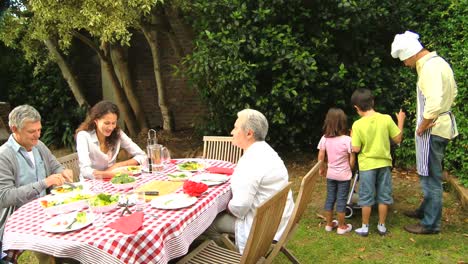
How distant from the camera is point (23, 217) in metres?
2.64

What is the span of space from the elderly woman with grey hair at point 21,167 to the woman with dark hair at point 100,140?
1.95 feet

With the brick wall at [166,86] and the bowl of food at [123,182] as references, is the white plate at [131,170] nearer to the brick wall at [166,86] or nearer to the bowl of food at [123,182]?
the bowl of food at [123,182]

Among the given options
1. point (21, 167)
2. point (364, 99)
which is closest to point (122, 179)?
point (21, 167)

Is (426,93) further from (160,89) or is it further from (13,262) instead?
(160,89)

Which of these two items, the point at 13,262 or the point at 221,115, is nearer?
the point at 13,262

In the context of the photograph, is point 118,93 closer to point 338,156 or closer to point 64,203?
point 338,156

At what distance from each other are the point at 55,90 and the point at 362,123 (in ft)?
25.5

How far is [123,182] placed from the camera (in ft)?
10.6

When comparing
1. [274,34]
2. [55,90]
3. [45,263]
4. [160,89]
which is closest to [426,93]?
[274,34]

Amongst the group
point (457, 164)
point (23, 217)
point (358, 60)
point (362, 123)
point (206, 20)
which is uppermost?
point (206, 20)

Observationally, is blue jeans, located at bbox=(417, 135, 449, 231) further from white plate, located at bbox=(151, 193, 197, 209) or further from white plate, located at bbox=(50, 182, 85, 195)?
white plate, located at bbox=(50, 182, 85, 195)

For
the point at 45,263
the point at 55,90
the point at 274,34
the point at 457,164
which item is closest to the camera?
the point at 45,263

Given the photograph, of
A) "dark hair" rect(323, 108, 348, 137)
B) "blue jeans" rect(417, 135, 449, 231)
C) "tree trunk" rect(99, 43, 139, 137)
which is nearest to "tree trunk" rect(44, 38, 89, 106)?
"tree trunk" rect(99, 43, 139, 137)

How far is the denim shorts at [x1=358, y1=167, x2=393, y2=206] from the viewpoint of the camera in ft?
13.4
